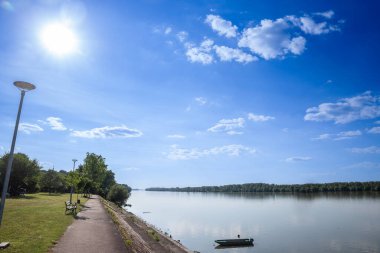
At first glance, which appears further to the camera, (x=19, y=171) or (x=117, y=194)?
(x=117, y=194)

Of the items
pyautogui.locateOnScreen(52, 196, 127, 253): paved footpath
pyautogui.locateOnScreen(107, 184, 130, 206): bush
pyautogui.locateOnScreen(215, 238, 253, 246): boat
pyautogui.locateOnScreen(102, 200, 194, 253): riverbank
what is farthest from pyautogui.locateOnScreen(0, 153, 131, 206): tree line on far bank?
pyautogui.locateOnScreen(52, 196, 127, 253): paved footpath

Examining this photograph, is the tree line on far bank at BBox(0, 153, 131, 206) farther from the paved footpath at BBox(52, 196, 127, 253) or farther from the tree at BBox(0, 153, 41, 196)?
the paved footpath at BBox(52, 196, 127, 253)

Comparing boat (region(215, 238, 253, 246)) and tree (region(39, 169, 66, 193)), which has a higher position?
tree (region(39, 169, 66, 193))

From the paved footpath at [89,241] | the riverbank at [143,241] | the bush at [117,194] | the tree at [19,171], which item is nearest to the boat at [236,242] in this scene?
the riverbank at [143,241]

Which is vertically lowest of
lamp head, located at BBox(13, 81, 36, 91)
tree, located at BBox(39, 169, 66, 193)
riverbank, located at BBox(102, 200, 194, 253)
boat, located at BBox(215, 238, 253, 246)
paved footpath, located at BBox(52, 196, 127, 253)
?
boat, located at BBox(215, 238, 253, 246)

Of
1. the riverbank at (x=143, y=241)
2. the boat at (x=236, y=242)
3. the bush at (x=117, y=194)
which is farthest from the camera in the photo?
the bush at (x=117, y=194)

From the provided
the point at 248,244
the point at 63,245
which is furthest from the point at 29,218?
the point at 248,244

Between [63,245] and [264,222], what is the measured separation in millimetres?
61199

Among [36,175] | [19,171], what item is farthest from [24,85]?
[36,175]

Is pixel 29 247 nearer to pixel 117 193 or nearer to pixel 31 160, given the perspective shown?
pixel 31 160

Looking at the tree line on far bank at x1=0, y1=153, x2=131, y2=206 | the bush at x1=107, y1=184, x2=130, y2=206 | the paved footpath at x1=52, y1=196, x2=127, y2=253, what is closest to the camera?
the paved footpath at x1=52, y1=196, x2=127, y2=253

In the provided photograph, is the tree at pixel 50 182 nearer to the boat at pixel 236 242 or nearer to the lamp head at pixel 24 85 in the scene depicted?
the boat at pixel 236 242

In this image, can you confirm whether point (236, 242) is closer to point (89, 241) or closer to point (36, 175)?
point (89, 241)

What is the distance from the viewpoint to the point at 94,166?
3091 inches
